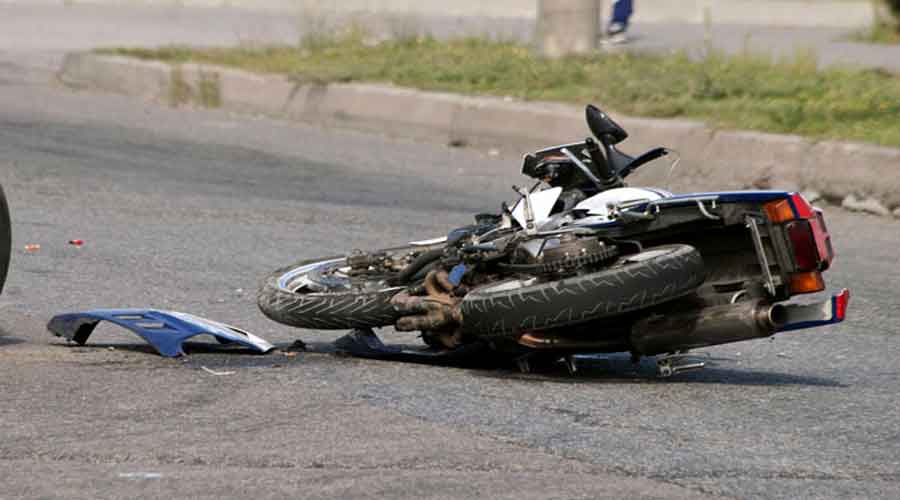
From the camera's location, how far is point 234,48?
56.3 ft

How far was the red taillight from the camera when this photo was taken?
224 inches

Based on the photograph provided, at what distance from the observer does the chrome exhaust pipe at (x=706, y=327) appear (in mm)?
5715

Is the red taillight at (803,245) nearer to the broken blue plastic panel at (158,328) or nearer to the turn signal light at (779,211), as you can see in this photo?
the turn signal light at (779,211)

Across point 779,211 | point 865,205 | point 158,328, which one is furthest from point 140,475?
point 865,205

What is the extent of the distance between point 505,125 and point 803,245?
7.40 m

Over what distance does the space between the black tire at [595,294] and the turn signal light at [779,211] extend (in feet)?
0.96

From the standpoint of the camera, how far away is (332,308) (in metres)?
6.20

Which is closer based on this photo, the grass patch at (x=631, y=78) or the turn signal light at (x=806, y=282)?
the turn signal light at (x=806, y=282)

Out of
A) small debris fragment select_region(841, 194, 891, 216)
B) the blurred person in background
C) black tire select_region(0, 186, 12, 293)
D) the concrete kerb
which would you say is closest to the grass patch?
the concrete kerb

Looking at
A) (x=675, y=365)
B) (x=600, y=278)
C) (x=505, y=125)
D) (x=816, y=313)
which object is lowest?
(x=505, y=125)

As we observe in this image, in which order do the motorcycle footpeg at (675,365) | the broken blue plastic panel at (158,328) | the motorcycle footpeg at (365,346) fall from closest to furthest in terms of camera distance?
the motorcycle footpeg at (675,365) < the broken blue plastic panel at (158,328) < the motorcycle footpeg at (365,346)

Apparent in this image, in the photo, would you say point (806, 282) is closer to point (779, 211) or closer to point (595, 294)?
point (779, 211)

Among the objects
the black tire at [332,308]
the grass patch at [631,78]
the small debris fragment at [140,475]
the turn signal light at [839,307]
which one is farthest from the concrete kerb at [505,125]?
the small debris fragment at [140,475]

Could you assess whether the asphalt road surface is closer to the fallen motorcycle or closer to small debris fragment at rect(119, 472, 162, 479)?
small debris fragment at rect(119, 472, 162, 479)
